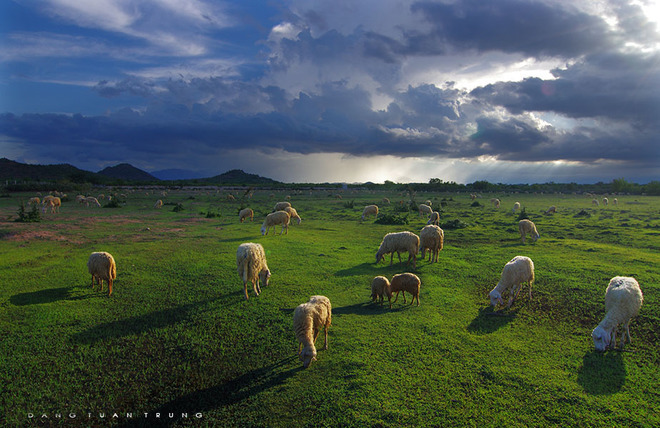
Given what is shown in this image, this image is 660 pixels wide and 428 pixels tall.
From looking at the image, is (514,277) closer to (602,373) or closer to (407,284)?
(407,284)

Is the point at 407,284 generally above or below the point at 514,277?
below

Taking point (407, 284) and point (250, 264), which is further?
point (250, 264)

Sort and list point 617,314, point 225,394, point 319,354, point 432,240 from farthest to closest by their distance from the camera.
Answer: point 432,240 < point 617,314 < point 319,354 < point 225,394

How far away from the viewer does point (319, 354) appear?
7.57m

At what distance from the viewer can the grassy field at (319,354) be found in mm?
5910

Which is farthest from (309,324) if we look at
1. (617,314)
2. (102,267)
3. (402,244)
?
(402,244)

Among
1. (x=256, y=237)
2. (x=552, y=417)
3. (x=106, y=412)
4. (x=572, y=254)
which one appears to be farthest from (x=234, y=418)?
(x=572, y=254)

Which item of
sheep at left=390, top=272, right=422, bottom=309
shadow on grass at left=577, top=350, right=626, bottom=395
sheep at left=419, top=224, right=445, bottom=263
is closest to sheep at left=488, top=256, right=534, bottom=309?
sheep at left=390, top=272, right=422, bottom=309

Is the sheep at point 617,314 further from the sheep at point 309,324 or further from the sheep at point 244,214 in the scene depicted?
the sheep at point 244,214

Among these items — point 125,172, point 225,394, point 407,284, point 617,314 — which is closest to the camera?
point 225,394

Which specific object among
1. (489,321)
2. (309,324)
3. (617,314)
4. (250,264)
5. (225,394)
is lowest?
(225,394)

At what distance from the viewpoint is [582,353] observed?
7.68 meters

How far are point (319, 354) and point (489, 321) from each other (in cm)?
523

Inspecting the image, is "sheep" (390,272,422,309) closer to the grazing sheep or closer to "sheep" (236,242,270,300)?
the grazing sheep
